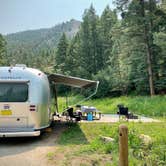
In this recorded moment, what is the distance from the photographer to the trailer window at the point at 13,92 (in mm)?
9602

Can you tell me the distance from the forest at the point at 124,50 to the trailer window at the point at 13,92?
12925mm

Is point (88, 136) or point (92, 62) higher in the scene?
point (92, 62)

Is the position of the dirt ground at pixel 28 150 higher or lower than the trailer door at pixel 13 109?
lower

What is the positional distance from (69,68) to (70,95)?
18.7 ft

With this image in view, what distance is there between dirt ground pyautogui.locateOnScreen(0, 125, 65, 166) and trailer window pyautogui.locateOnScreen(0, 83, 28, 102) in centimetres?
137

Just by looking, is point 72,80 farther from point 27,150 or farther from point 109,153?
point 109,153

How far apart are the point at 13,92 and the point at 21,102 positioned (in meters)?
0.44

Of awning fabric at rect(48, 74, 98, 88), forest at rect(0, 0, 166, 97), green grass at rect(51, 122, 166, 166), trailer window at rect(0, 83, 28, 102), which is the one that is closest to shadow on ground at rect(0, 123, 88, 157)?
green grass at rect(51, 122, 166, 166)

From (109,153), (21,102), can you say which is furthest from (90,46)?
(109,153)

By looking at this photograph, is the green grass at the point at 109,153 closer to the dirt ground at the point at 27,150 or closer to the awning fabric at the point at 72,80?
the dirt ground at the point at 27,150

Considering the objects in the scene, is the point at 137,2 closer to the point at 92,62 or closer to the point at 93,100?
the point at 93,100

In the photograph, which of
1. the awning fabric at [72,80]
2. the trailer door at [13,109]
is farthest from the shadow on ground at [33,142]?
the awning fabric at [72,80]

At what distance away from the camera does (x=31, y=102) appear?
949 centimetres

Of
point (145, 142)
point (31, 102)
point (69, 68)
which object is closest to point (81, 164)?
point (145, 142)
